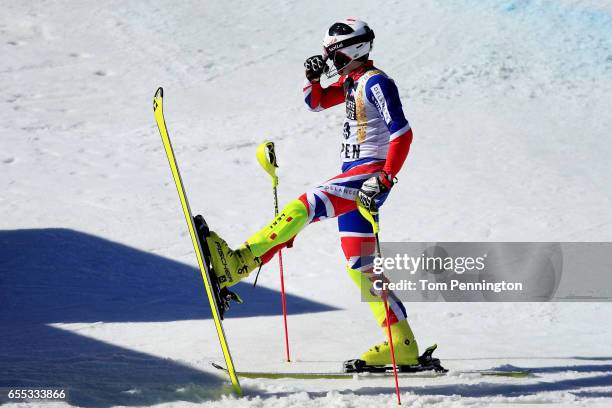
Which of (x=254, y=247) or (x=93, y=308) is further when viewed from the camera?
(x=93, y=308)

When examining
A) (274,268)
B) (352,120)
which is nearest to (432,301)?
(274,268)

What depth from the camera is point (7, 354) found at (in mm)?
6770

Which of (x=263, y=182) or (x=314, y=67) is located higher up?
(x=263, y=182)

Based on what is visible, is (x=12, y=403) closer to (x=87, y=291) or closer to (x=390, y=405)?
(x=390, y=405)

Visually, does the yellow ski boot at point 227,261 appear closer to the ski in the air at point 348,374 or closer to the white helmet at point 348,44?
the ski in the air at point 348,374

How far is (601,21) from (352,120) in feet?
49.8

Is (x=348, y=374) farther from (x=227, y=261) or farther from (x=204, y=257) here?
(x=204, y=257)

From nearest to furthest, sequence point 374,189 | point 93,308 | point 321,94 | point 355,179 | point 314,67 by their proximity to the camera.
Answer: point 374,189, point 355,179, point 314,67, point 321,94, point 93,308

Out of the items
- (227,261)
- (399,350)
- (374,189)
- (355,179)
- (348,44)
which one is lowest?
(399,350)

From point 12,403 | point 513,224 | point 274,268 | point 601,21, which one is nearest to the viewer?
point 12,403

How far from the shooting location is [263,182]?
1301cm

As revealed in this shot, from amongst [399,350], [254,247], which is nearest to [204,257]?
[254,247]

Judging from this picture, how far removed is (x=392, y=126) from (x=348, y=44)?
0.70 m

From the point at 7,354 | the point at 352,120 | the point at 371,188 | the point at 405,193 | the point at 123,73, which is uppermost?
the point at 123,73
